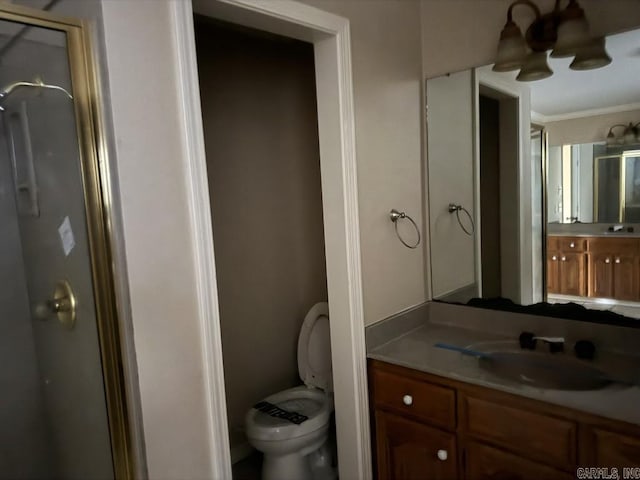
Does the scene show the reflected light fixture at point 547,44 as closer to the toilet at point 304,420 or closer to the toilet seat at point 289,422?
the toilet at point 304,420

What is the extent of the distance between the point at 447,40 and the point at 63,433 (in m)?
2.33

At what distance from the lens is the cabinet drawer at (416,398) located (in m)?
1.57

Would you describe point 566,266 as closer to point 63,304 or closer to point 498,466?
point 498,466

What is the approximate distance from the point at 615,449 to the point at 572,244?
0.81 metres

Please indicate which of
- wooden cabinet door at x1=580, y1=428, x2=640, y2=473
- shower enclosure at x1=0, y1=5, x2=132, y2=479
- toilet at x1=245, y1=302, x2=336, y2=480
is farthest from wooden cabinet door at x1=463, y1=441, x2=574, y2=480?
shower enclosure at x1=0, y1=5, x2=132, y2=479

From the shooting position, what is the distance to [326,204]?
68.0 inches

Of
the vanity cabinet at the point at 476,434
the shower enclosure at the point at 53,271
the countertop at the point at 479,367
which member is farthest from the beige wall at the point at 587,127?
the shower enclosure at the point at 53,271

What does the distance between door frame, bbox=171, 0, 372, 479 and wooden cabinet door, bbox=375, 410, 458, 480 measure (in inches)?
2.6

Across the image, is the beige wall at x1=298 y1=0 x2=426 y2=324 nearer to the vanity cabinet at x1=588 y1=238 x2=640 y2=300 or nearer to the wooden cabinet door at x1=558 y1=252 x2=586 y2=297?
the wooden cabinet door at x1=558 y1=252 x2=586 y2=297

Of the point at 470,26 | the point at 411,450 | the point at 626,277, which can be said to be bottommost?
the point at 411,450

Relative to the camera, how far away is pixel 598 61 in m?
1.59

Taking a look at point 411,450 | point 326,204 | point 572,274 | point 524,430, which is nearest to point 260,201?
point 326,204

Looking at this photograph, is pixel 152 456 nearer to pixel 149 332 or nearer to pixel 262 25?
pixel 149 332

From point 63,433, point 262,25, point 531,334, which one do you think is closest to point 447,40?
point 262,25
